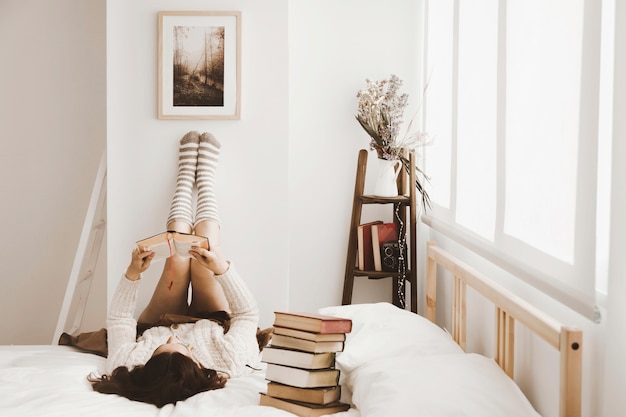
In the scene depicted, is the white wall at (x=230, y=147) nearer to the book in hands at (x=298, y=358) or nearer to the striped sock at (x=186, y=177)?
the striped sock at (x=186, y=177)

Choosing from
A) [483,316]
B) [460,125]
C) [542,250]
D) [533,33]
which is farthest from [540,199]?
[460,125]

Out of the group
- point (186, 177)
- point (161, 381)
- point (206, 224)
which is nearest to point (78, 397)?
point (161, 381)

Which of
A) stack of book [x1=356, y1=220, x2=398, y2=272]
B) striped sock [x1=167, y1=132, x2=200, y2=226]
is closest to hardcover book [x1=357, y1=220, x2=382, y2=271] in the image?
stack of book [x1=356, y1=220, x2=398, y2=272]

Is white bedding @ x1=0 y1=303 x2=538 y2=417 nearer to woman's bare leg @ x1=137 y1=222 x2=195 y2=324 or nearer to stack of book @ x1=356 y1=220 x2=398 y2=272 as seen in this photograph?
woman's bare leg @ x1=137 y1=222 x2=195 y2=324

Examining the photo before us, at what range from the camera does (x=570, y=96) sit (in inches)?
67.3

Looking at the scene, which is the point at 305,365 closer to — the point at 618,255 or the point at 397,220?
the point at 618,255

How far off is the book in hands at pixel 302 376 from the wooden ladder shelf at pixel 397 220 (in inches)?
57.5

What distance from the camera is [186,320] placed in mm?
2830

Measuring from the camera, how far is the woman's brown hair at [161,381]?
7.15ft

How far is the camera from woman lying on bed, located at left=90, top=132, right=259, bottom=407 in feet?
7.33

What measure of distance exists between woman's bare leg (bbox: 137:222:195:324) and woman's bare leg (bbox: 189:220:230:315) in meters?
0.04

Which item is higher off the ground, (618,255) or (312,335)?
(618,255)

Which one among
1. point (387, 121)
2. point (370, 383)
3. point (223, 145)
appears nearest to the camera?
point (370, 383)

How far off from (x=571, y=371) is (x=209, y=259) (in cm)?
148
